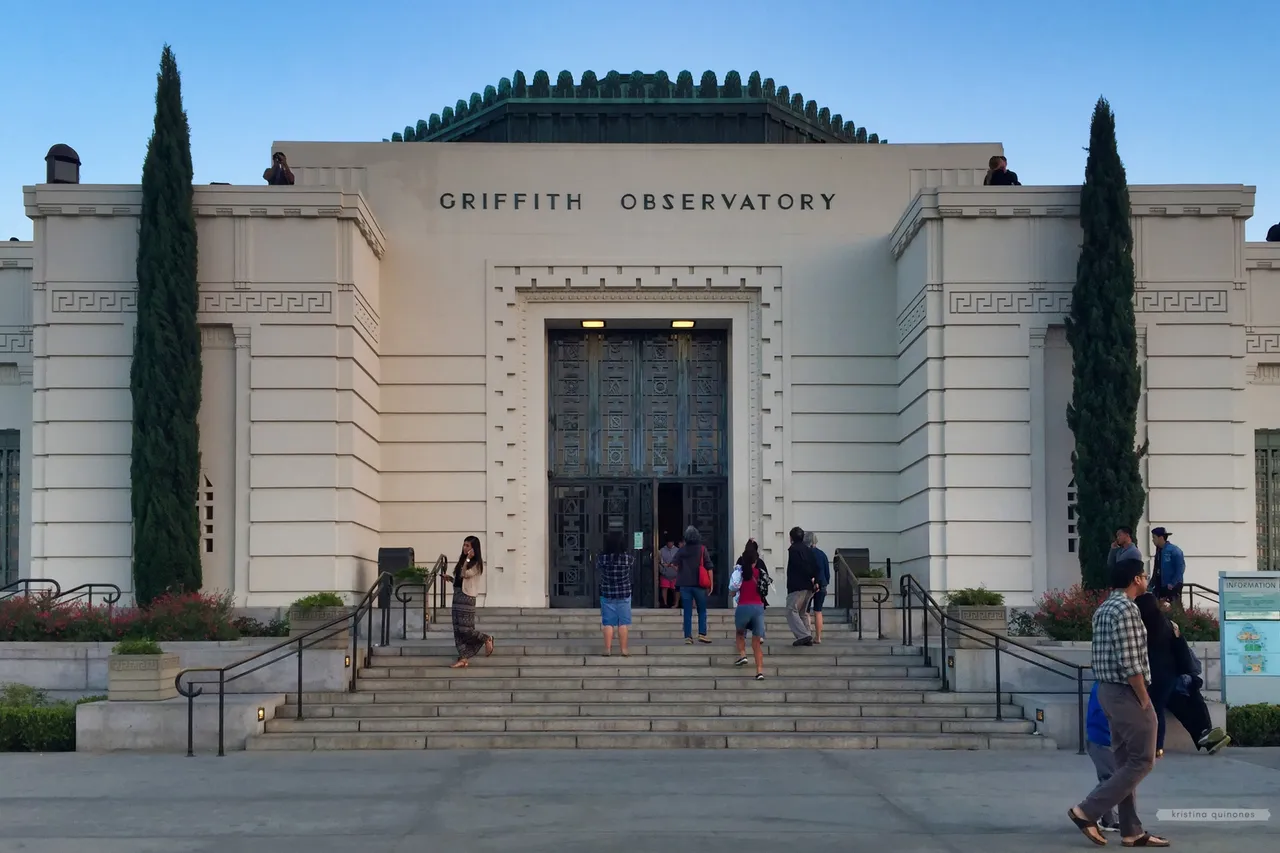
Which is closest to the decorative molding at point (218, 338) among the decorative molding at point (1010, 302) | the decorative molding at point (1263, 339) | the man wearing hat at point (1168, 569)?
A: the decorative molding at point (1010, 302)

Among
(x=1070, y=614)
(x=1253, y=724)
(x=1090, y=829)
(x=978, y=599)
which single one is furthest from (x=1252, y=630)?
(x=1090, y=829)

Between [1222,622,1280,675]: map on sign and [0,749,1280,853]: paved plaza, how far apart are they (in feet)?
3.85

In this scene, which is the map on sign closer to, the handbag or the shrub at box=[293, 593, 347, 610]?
the handbag

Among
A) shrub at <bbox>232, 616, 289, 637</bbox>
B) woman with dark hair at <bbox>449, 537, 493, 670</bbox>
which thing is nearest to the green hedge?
woman with dark hair at <bbox>449, 537, 493, 670</bbox>

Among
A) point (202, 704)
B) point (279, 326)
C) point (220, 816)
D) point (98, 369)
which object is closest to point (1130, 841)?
point (220, 816)

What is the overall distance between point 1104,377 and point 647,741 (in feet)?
31.0

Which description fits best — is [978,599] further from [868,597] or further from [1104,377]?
[1104,377]

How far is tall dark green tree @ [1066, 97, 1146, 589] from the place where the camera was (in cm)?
2061

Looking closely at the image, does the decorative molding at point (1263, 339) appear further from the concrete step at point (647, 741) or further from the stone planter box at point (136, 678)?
the stone planter box at point (136, 678)

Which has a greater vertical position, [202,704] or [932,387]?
[932,387]

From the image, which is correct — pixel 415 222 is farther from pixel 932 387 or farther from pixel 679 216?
pixel 932 387

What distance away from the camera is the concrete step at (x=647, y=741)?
14.7m

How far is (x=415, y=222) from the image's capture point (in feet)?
80.2

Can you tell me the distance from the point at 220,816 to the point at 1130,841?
20.0ft
